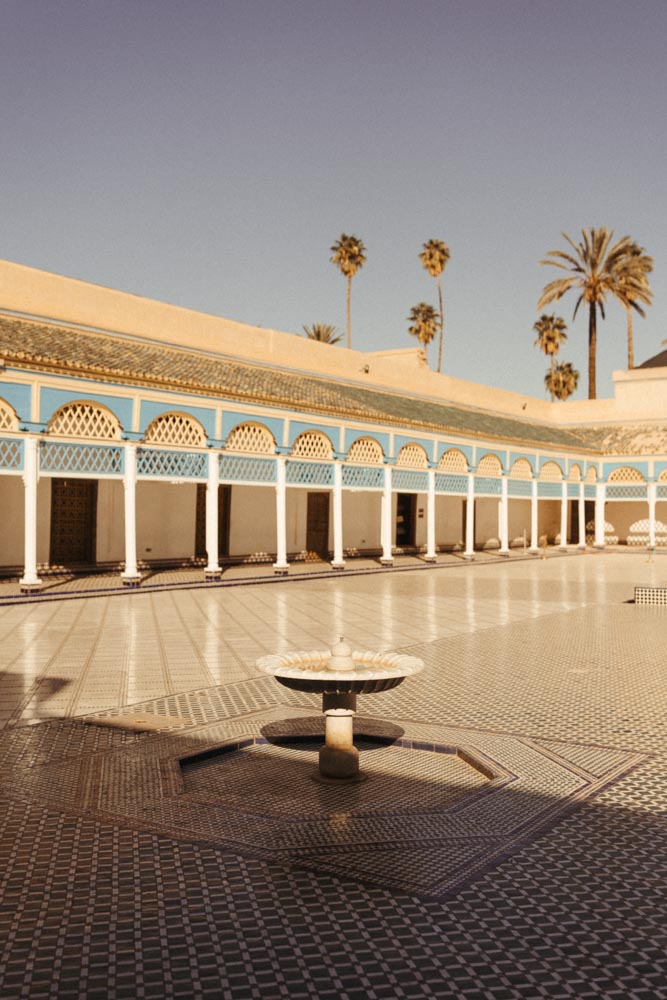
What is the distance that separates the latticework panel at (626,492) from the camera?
33594mm

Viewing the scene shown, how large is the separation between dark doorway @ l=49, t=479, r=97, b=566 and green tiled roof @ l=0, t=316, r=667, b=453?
331 cm

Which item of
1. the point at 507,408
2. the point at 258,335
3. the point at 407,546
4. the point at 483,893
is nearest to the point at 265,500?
the point at 258,335

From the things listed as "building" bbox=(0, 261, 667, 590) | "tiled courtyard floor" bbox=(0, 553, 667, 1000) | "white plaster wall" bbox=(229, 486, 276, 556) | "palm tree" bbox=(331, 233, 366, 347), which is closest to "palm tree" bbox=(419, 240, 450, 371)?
"palm tree" bbox=(331, 233, 366, 347)

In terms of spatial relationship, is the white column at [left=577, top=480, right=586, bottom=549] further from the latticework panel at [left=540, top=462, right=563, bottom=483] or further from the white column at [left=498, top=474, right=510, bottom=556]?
the white column at [left=498, top=474, right=510, bottom=556]

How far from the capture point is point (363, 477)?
23.0 metres

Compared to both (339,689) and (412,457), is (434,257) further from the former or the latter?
(339,689)

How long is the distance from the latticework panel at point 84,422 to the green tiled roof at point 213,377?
0.63 meters

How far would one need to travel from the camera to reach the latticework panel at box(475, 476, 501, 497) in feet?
91.7

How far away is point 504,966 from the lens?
3.08 m

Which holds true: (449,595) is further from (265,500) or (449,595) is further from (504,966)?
(504,966)

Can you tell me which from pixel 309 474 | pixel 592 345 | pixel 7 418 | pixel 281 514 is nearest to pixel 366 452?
pixel 309 474

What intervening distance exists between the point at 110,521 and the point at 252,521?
4.60 metres

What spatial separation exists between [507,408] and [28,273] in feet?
75.0

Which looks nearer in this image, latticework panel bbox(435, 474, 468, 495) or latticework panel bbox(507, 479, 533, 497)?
latticework panel bbox(435, 474, 468, 495)
